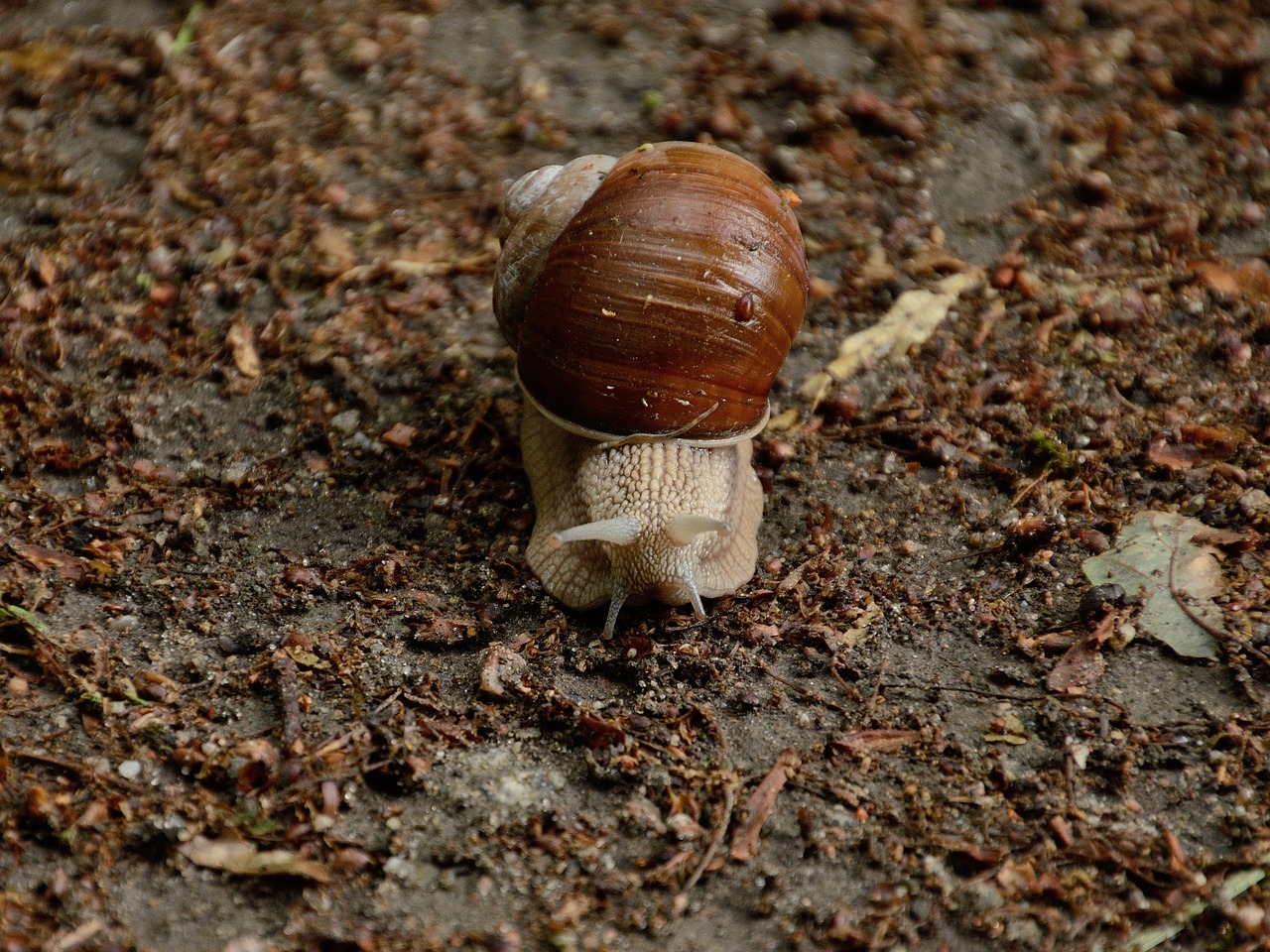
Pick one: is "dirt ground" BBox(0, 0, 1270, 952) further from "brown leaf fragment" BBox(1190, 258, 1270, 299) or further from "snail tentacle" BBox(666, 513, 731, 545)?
"snail tentacle" BBox(666, 513, 731, 545)

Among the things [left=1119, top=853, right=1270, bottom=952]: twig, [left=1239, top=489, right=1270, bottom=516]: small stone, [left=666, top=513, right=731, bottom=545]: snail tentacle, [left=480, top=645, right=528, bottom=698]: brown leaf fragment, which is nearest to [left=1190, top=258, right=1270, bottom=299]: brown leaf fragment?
[left=1239, top=489, right=1270, bottom=516]: small stone

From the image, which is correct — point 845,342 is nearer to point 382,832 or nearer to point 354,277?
point 354,277

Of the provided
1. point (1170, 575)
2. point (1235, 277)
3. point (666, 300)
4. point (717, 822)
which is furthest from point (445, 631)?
point (1235, 277)

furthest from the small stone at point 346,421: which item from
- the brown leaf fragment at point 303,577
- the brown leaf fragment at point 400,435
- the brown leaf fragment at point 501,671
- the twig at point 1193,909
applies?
the twig at point 1193,909

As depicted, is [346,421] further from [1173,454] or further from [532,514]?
[1173,454]

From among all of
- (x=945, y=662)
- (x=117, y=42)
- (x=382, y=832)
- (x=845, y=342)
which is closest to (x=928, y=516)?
(x=945, y=662)

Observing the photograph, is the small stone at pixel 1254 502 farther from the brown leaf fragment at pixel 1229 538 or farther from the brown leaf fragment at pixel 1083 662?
the brown leaf fragment at pixel 1083 662
